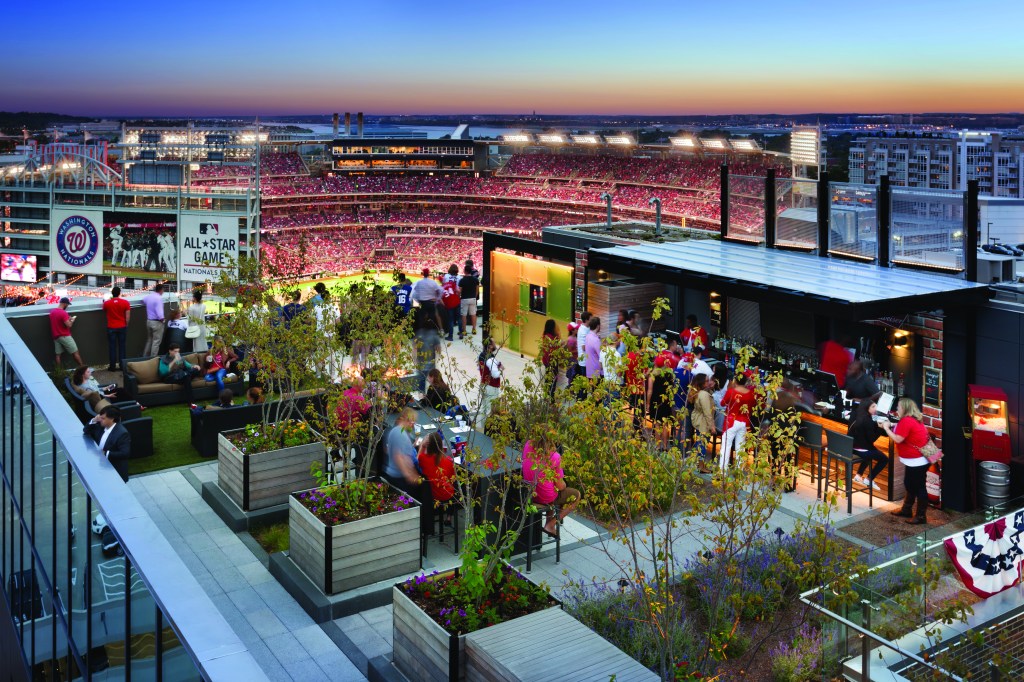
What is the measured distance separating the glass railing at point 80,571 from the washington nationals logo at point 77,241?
13492mm

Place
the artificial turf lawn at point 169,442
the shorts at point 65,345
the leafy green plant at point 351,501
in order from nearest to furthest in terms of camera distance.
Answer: the leafy green plant at point 351,501
the artificial turf lawn at point 169,442
the shorts at point 65,345

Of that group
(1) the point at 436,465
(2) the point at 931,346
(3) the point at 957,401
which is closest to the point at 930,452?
(3) the point at 957,401

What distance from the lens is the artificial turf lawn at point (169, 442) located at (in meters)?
12.4

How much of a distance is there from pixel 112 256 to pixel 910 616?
18.0m

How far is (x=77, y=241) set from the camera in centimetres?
2053

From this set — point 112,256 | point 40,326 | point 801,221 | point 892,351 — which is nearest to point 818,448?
point 892,351

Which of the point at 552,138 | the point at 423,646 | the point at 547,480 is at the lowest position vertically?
the point at 423,646

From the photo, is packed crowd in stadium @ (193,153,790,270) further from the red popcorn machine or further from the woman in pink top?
the woman in pink top

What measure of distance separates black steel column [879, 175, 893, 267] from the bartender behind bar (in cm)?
195

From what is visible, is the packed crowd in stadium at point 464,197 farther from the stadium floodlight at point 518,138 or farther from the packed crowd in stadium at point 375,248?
the stadium floodlight at point 518,138

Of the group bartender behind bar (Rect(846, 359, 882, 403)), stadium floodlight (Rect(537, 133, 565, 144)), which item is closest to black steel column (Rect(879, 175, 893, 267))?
bartender behind bar (Rect(846, 359, 882, 403))

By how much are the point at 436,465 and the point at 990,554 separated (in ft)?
15.6

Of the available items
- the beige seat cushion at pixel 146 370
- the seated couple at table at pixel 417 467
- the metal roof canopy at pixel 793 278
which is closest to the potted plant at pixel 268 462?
the seated couple at table at pixel 417 467

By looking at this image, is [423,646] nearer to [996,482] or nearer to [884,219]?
[996,482]
